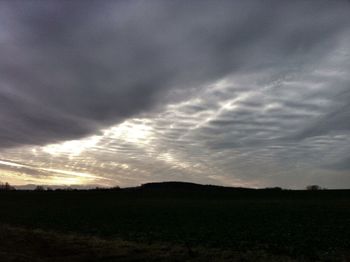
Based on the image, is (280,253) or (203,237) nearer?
(280,253)

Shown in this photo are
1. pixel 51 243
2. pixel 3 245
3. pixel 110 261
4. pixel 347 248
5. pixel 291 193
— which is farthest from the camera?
pixel 291 193

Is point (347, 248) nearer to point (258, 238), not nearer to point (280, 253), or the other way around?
point (280, 253)

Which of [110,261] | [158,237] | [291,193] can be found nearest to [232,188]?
[291,193]

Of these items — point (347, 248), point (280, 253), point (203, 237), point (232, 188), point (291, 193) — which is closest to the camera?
point (280, 253)

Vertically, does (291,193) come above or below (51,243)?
above

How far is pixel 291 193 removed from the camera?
11862 centimetres

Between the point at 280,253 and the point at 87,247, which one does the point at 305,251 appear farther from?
the point at 87,247

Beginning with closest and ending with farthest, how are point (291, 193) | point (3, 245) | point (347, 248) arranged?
point (347, 248)
point (3, 245)
point (291, 193)

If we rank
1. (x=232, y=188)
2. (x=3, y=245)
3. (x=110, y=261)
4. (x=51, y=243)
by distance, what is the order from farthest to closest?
(x=232, y=188)
(x=51, y=243)
(x=3, y=245)
(x=110, y=261)

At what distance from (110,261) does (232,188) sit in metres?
131

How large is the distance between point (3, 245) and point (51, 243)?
3.35 m

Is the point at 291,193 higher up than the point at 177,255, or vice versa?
the point at 291,193

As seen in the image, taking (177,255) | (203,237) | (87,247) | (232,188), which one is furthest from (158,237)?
→ (232,188)

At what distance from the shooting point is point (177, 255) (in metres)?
19.1
